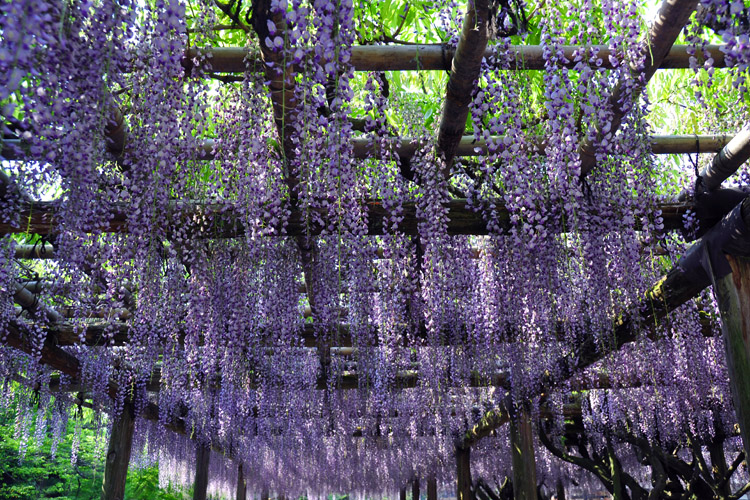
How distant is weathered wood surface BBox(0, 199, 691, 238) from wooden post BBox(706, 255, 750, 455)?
23.1 inches

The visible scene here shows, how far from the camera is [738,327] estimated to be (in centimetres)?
352

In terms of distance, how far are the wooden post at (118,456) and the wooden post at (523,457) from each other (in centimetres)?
571

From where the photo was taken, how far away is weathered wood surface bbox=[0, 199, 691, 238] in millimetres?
3832

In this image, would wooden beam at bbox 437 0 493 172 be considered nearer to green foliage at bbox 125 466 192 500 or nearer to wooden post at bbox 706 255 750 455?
wooden post at bbox 706 255 750 455

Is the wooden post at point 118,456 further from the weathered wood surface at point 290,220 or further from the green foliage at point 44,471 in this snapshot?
the weathered wood surface at point 290,220

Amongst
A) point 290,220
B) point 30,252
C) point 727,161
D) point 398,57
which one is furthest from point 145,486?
point 727,161

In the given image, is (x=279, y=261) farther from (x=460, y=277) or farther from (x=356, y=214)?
(x=460, y=277)

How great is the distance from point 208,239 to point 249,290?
1.88ft

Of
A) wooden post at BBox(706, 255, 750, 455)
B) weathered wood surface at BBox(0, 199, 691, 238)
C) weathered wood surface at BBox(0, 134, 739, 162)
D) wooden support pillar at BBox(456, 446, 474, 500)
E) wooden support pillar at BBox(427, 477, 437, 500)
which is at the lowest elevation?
wooden support pillar at BBox(427, 477, 437, 500)

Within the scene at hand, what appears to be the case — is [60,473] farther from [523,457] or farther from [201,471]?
[523,457]

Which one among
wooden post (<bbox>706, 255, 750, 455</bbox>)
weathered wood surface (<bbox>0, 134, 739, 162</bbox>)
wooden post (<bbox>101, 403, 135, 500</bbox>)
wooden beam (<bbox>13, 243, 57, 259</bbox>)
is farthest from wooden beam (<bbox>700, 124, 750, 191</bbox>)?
wooden post (<bbox>101, 403, 135, 500</bbox>)

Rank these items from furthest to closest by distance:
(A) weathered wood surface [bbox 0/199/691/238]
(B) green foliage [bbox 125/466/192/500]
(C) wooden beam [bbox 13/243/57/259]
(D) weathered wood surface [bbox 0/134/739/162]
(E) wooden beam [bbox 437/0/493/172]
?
(B) green foliage [bbox 125/466/192/500], (C) wooden beam [bbox 13/243/57/259], (A) weathered wood surface [bbox 0/199/691/238], (D) weathered wood surface [bbox 0/134/739/162], (E) wooden beam [bbox 437/0/493/172]

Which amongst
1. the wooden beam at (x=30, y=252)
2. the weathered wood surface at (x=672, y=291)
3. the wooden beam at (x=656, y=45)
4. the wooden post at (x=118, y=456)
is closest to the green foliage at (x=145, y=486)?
the wooden post at (x=118, y=456)

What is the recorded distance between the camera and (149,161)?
3.15 meters
